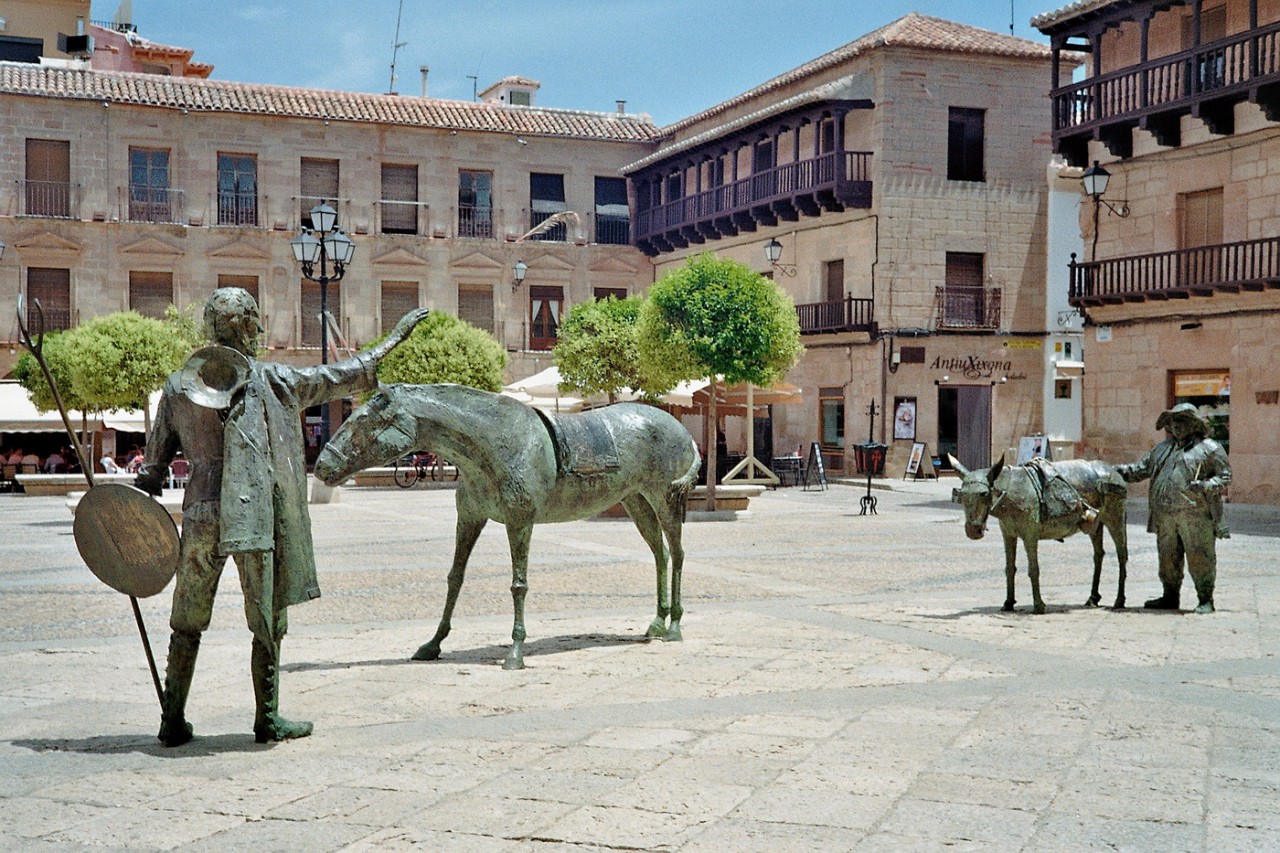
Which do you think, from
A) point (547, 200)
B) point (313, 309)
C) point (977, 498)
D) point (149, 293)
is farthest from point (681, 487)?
point (547, 200)

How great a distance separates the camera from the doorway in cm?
3102

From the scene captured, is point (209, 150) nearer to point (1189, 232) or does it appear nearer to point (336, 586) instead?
point (1189, 232)

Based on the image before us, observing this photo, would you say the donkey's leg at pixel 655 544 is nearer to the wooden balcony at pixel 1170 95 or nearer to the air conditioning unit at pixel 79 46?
the wooden balcony at pixel 1170 95

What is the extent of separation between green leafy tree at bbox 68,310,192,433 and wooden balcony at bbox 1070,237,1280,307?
1507 centimetres

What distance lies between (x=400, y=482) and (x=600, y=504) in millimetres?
19832

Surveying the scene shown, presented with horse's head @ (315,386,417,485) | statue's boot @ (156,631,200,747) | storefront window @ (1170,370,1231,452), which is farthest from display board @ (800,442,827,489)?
statue's boot @ (156,631,200,747)

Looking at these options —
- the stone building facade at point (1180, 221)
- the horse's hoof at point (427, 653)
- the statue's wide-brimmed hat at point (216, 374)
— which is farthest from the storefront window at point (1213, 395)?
the statue's wide-brimmed hat at point (216, 374)

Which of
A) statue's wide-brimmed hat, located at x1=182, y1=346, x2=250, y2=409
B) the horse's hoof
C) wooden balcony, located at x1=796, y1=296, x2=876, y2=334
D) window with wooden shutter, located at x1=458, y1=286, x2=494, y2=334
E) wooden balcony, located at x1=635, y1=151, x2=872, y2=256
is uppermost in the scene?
wooden balcony, located at x1=635, y1=151, x2=872, y2=256

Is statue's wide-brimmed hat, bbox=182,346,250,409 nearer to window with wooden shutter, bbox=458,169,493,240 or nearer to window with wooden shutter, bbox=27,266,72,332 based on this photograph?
window with wooden shutter, bbox=27,266,72,332

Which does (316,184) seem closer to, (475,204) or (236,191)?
(236,191)

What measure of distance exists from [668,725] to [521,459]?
198 centimetres

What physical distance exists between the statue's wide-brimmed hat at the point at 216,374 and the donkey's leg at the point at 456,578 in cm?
216

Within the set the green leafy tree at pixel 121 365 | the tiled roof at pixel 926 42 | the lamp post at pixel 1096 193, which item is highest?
the tiled roof at pixel 926 42

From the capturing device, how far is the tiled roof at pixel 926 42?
3020cm
